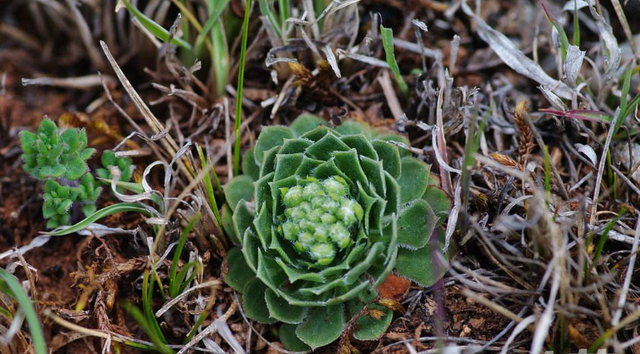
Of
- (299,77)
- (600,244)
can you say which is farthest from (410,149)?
(600,244)

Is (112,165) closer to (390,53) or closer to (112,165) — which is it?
(112,165)

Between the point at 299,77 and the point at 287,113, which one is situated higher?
the point at 299,77

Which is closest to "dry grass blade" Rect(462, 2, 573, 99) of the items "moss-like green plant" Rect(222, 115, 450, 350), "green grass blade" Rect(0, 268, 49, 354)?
"moss-like green plant" Rect(222, 115, 450, 350)

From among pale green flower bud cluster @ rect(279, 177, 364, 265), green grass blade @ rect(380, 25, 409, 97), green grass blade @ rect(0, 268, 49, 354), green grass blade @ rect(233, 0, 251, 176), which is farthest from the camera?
green grass blade @ rect(380, 25, 409, 97)

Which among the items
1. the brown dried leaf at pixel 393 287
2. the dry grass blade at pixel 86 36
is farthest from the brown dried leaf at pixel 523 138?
the dry grass blade at pixel 86 36

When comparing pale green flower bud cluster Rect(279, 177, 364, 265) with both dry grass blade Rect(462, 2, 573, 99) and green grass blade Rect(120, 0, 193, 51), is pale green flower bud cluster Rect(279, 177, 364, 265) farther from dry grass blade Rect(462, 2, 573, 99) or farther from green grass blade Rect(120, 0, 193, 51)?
dry grass blade Rect(462, 2, 573, 99)

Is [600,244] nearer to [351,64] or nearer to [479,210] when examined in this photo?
[479,210]
